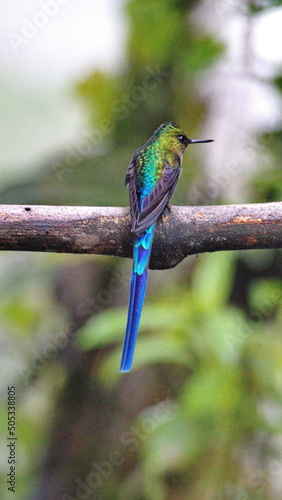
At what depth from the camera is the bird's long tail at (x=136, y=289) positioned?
1868 mm

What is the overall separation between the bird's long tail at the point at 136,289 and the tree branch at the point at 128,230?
27mm

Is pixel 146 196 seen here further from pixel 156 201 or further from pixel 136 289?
pixel 136 289

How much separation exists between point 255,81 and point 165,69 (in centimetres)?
66

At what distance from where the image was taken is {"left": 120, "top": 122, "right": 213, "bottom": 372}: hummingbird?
6.15 ft

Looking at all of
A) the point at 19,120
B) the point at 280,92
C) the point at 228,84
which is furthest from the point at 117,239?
the point at 19,120

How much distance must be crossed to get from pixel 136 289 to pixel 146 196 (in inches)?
12.4

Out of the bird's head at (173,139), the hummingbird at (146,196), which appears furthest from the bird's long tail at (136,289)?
the bird's head at (173,139)

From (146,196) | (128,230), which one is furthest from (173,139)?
(128,230)

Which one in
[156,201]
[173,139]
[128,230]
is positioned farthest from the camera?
[173,139]

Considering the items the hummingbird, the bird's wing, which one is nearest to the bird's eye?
the hummingbird

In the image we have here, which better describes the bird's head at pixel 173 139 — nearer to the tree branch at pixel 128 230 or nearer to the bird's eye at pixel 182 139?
the bird's eye at pixel 182 139

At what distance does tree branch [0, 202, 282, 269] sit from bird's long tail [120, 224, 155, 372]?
0.09 ft

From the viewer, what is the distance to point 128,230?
1.88m

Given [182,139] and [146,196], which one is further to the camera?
[182,139]
